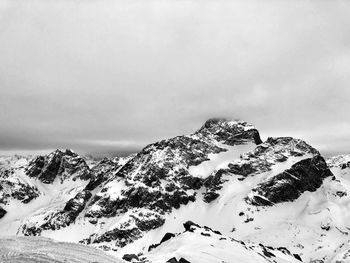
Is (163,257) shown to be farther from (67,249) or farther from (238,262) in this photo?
(67,249)

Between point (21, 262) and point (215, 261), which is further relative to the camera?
point (215, 261)

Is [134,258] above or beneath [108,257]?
beneath

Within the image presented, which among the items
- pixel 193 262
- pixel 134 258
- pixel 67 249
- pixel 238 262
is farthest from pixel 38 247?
pixel 238 262

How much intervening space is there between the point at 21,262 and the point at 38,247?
1129mm

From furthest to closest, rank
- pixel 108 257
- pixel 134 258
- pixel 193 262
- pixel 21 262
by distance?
pixel 193 262 < pixel 134 258 < pixel 108 257 < pixel 21 262

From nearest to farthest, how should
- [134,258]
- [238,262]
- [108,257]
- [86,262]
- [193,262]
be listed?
[86,262] → [108,257] → [134,258] → [193,262] → [238,262]

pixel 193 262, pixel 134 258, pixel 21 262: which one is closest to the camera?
pixel 21 262

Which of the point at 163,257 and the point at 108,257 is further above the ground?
the point at 108,257

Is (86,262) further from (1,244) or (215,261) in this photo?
(215,261)

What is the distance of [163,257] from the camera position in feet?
623

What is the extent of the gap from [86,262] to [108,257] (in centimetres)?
86

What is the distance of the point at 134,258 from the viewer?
6752 inches

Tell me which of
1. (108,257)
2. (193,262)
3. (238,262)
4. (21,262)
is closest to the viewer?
(21,262)

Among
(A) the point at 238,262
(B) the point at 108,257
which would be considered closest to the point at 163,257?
(A) the point at 238,262
